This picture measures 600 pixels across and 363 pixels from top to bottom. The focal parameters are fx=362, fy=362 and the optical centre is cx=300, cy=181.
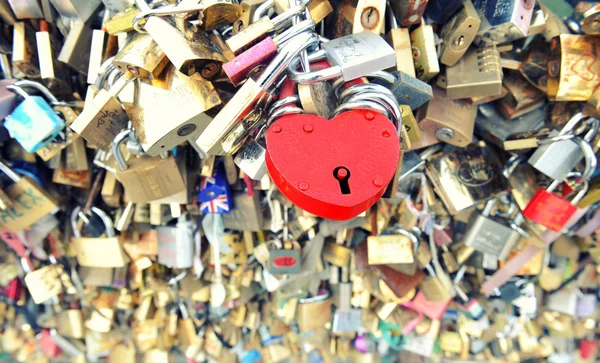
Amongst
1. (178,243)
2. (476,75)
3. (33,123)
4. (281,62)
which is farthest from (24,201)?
(476,75)

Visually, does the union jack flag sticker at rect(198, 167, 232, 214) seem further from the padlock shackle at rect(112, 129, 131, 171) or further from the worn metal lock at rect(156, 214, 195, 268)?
the padlock shackle at rect(112, 129, 131, 171)

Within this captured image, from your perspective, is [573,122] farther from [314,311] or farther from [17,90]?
[17,90]

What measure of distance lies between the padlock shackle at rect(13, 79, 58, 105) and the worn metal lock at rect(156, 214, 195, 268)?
0.49m

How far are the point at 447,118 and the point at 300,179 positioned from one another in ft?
1.86

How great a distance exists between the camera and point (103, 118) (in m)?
0.77

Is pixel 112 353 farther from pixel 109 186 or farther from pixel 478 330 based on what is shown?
pixel 478 330

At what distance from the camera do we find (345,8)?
0.88m

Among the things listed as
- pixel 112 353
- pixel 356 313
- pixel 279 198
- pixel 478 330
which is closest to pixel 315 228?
pixel 279 198

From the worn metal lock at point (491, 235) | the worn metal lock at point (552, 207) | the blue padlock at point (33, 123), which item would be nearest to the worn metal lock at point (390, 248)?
the worn metal lock at point (491, 235)

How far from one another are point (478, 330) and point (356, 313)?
21.3 inches

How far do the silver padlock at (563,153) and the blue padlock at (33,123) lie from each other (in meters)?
1.23

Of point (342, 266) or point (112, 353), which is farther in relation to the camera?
point (112, 353)

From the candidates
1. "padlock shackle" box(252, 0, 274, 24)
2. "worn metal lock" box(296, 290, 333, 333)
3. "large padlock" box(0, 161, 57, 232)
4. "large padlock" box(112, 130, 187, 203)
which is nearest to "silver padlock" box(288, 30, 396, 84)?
"padlock shackle" box(252, 0, 274, 24)

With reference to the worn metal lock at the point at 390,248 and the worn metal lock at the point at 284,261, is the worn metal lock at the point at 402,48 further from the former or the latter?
the worn metal lock at the point at 284,261
